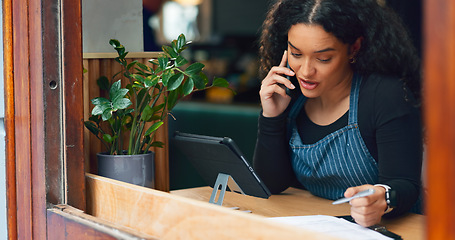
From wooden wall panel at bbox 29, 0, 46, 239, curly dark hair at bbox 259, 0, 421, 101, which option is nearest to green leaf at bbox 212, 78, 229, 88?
curly dark hair at bbox 259, 0, 421, 101

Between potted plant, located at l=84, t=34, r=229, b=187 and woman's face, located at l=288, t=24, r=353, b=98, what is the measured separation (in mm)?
283

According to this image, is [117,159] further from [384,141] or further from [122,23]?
[384,141]

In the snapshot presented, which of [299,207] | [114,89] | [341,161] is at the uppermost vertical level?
[114,89]

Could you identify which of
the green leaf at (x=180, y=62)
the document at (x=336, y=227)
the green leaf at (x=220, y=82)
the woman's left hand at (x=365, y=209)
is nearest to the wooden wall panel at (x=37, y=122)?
the green leaf at (x=180, y=62)

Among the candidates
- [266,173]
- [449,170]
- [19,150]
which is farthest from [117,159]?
[449,170]

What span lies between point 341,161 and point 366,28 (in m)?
0.42

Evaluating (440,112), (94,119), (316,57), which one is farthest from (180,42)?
(440,112)

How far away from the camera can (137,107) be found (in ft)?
4.82

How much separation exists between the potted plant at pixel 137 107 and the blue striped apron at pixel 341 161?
43cm

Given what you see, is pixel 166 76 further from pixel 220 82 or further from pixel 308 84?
pixel 308 84

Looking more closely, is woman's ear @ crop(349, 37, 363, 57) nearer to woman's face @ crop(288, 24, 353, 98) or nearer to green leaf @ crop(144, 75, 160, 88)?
woman's face @ crop(288, 24, 353, 98)

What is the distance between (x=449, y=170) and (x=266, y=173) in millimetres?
1213

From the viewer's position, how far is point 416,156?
1.52m

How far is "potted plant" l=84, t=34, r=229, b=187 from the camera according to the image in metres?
1.35
